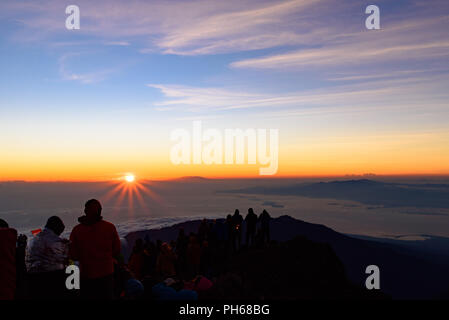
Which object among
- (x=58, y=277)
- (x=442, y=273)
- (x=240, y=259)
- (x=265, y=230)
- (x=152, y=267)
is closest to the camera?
(x=58, y=277)

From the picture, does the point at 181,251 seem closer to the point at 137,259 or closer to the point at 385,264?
the point at 137,259

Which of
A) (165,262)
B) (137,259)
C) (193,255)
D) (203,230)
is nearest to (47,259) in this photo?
(137,259)

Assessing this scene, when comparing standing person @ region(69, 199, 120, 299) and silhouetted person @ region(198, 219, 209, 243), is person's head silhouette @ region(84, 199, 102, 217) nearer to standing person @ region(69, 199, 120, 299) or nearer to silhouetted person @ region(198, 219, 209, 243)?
standing person @ region(69, 199, 120, 299)

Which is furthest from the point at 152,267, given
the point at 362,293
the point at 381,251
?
the point at 381,251

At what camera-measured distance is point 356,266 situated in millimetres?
162875

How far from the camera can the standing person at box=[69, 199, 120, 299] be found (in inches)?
234

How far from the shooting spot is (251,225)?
1962 cm

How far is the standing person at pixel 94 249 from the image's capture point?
595 cm

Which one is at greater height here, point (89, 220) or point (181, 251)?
point (89, 220)

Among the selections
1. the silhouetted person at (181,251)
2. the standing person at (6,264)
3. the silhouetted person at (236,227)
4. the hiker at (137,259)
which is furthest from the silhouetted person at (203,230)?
the standing person at (6,264)

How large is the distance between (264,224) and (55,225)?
1554 centimetres

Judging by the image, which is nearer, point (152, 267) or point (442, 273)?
point (152, 267)
